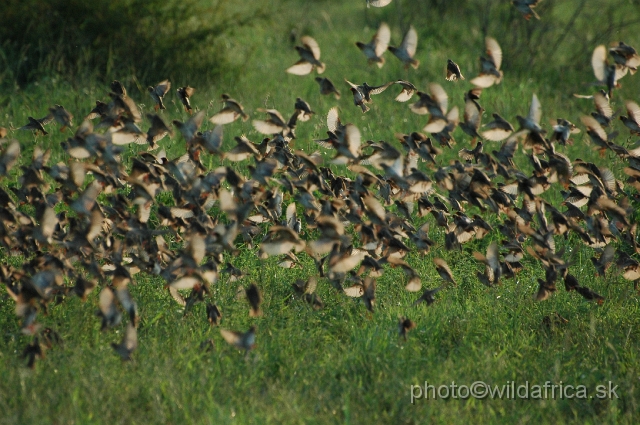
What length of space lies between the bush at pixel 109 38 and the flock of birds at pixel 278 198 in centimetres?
394

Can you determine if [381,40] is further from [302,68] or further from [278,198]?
[278,198]

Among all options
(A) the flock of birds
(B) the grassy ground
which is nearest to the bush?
(B) the grassy ground

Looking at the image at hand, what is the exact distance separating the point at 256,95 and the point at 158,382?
16.0 feet

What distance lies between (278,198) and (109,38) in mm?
4648

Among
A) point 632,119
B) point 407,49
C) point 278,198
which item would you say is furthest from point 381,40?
point 632,119

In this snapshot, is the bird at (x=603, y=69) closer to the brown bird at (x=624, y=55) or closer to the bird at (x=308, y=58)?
the brown bird at (x=624, y=55)

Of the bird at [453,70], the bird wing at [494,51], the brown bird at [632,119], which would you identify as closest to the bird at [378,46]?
the bird at [453,70]

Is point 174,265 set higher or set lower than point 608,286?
higher

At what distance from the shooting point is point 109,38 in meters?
7.75

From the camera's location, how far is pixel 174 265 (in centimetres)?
346

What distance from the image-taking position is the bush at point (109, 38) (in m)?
7.58

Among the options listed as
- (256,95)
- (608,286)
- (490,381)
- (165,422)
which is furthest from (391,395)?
(256,95)

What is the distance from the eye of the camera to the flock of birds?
3.37m

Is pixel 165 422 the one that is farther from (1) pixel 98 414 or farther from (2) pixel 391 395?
(2) pixel 391 395
